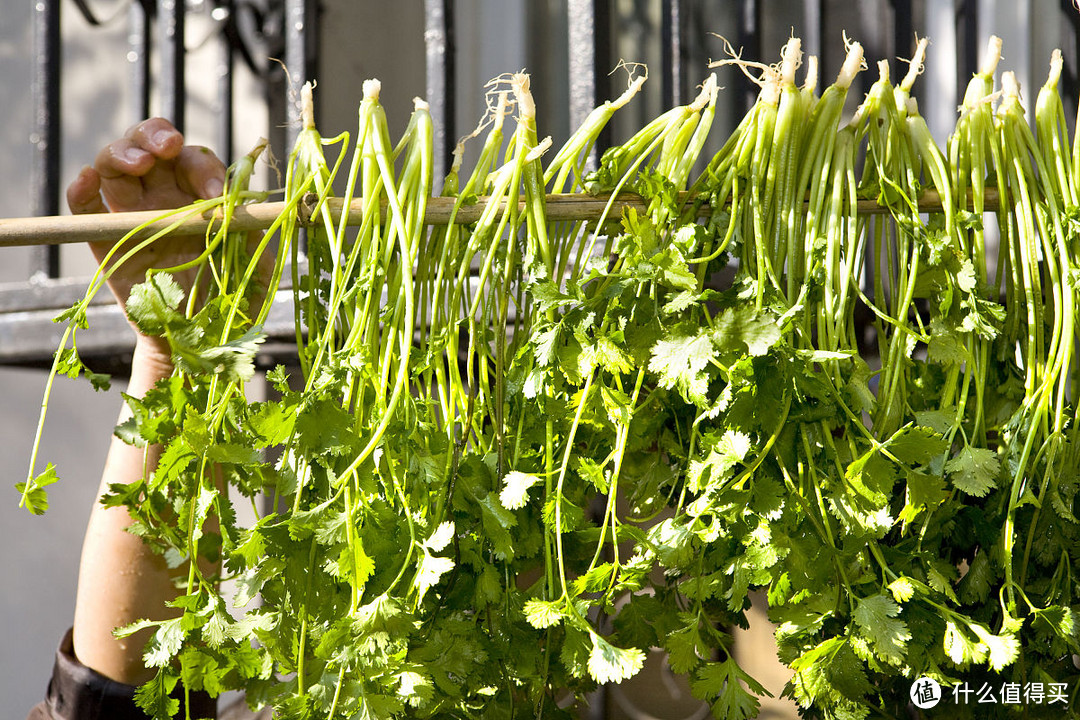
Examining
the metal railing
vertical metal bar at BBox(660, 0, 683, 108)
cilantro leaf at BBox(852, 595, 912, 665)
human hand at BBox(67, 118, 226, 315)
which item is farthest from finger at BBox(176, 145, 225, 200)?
vertical metal bar at BBox(660, 0, 683, 108)

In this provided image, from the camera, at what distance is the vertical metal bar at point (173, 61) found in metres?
1.54

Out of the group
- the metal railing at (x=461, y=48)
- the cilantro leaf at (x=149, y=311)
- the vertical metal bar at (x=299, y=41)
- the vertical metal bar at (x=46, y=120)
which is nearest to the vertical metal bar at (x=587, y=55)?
the metal railing at (x=461, y=48)

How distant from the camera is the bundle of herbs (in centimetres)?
65

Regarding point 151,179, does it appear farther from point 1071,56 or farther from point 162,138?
point 1071,56

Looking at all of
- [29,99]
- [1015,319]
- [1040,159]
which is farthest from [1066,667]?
[29,99]

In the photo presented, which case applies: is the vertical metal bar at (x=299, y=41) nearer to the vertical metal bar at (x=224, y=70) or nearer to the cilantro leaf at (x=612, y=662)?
the vertical metal bar at (x=224, y=70)

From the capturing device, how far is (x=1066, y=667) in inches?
28.4

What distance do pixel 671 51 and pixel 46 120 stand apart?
3.58 feet

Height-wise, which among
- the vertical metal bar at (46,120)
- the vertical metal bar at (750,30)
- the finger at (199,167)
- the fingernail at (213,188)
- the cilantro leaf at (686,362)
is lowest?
the cilantro leaf at (686,362)

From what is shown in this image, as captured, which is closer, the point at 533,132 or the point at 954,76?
the point at 533,132

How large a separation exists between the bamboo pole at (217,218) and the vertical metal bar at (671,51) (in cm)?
80

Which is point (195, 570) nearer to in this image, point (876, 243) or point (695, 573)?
point (695, 573)

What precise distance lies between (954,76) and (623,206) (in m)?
1.18

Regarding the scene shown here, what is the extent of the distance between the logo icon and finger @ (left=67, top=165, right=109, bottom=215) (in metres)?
0.85
